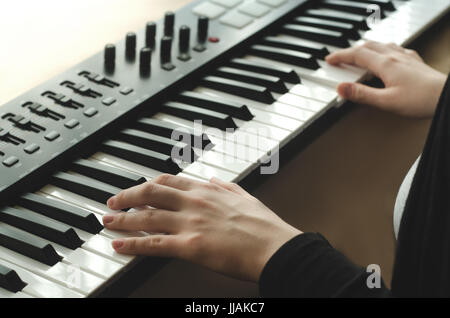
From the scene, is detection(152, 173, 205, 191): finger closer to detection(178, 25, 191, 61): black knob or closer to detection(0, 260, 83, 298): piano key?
detection(0, 260, 83, 298): piano key

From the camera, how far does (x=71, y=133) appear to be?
3.71 feet

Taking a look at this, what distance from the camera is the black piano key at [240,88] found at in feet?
4.40

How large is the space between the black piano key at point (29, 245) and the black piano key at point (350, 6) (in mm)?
1023

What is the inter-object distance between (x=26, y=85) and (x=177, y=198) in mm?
424

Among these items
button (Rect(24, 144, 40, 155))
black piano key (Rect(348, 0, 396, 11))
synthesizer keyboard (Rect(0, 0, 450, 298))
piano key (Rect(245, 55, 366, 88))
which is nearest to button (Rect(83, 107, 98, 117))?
synthesizer keyboard (Rect(0, 0, 450, 298))

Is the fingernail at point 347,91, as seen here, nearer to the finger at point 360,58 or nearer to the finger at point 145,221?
the finger at point 360,58

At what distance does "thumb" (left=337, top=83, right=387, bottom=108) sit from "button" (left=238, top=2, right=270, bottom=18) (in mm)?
291

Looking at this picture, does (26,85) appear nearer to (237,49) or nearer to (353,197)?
(237,49)

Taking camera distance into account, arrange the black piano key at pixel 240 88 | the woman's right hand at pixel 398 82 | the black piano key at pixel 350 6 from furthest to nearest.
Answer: the black piano key at pixel 350 6
the woman's right hand at pixel 398 82
the black piano key at pixel 240 88

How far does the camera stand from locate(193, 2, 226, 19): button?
5.03 feet

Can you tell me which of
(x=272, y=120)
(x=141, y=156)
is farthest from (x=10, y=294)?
(x=272, y=120)

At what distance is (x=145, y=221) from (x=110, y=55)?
432mm

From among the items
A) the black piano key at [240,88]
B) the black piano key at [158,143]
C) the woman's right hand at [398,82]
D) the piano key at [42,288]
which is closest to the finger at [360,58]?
the woman's right hand at [398,82]

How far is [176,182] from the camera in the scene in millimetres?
1050
